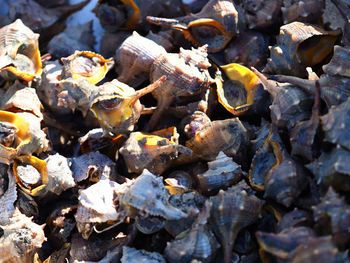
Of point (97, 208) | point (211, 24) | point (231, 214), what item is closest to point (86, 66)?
point (211, 24)

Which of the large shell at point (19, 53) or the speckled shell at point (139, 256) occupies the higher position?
the large shell at point (19, 53)

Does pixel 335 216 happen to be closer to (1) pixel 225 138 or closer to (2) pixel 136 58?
(1) pixel 225 138

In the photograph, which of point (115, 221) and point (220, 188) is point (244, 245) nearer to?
point (220, 188)

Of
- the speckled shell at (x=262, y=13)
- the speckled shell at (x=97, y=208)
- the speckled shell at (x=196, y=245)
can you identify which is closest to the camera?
the speckled shell at (x=196, y=245)

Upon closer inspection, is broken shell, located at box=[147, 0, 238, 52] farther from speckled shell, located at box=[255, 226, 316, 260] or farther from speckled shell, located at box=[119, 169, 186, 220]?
speckled shell, located at box=[255, 226, 316, 260]

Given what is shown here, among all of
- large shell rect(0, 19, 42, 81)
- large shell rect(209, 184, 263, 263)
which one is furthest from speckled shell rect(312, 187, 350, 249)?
large shell rect(0, 19, 42, 81)

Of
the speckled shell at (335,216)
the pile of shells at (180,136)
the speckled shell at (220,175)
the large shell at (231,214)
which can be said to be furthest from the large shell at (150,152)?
the speckled shell at (335,216)

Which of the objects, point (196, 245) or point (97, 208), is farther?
point (97, 208)

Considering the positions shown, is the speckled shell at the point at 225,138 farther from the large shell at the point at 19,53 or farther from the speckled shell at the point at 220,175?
the large shell at the point at 19,53

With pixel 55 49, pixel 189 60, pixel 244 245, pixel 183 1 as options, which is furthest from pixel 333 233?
pixel 55 49
